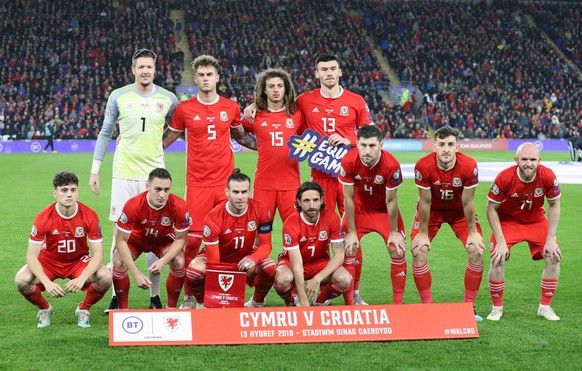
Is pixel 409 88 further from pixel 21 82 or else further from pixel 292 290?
pixel 292 290

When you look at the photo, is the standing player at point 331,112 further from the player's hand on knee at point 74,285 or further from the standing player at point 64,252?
the player's hand on knee at point 74,285

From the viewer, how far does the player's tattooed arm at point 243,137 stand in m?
7.10

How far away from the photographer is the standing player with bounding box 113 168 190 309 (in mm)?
6094

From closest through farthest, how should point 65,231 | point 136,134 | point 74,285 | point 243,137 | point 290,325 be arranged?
point 290,325 → point 74,285 → point 65,231 → point 136,134 → point 243,137

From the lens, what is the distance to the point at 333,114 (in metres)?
7.06

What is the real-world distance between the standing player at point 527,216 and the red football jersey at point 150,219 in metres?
2.59

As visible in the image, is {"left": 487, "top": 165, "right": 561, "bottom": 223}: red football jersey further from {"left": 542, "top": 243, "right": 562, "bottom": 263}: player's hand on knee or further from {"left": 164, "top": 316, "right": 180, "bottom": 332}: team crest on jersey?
{"left": 164, "top": 316, "right": 180, "bottom": 332}: team crest on jersey

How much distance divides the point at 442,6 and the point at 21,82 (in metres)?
23.9

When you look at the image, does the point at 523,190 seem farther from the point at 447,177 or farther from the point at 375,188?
the point at 375,188

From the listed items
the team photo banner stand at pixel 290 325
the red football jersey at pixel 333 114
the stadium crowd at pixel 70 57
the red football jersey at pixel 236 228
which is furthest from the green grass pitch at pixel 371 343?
the stadium crowd at pixel 70 57

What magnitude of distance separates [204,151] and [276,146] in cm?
67

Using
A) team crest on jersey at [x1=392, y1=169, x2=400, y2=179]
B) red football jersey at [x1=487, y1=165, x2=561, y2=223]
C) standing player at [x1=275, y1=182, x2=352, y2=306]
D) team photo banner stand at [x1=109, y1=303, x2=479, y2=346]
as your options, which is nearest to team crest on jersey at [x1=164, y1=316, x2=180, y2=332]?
team photo banner stand at [x1=109, y1=303, x2=479, y2=346]

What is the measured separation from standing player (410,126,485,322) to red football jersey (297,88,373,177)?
103 centimetres

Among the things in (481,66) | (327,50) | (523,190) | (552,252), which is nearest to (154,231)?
(523,190)
